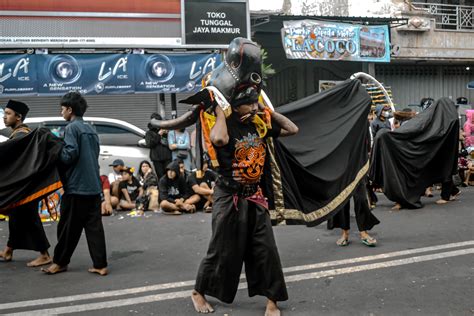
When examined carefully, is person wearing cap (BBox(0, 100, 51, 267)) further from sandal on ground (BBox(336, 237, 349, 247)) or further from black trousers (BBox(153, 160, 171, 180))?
black trousers (BBox(153, 160, 171, 180))

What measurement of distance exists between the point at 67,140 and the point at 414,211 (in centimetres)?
575

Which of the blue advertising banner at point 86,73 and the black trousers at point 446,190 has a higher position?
the blue advertising banner at point 86,73

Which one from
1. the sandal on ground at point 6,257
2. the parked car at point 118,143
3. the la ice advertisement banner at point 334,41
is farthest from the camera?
the la ice advertisement banner at point 334,41

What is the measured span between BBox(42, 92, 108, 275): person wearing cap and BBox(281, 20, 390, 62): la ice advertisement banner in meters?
11.4

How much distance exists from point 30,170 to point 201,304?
2.47 m

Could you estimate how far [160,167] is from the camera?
11.6m

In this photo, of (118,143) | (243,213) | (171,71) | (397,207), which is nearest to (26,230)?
(243,213)

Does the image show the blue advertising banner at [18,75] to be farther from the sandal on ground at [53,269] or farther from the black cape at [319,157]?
the black cape at [319,157]

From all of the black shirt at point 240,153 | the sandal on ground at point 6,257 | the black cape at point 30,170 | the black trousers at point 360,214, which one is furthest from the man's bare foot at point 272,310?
the sandal on ground at point 6,257

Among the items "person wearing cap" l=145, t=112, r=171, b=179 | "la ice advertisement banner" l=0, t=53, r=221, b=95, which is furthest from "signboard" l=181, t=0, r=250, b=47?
"person wearing cap" l=145, t=112, r=171, b=179

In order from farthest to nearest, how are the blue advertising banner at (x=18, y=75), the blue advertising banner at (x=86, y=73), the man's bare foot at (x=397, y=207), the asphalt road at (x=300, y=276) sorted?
the blue advertising banner at (x=86, y=73) → the blue advertising banner at (x=18, y=75) → the man's bare foot at (x=397, y=207) → the asphalt road at (x=300, y=276)

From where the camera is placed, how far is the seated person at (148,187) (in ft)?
34.2

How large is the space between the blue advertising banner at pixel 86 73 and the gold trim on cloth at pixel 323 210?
9.20 metres

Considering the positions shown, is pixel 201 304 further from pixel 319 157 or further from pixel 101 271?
pixel 319 157
